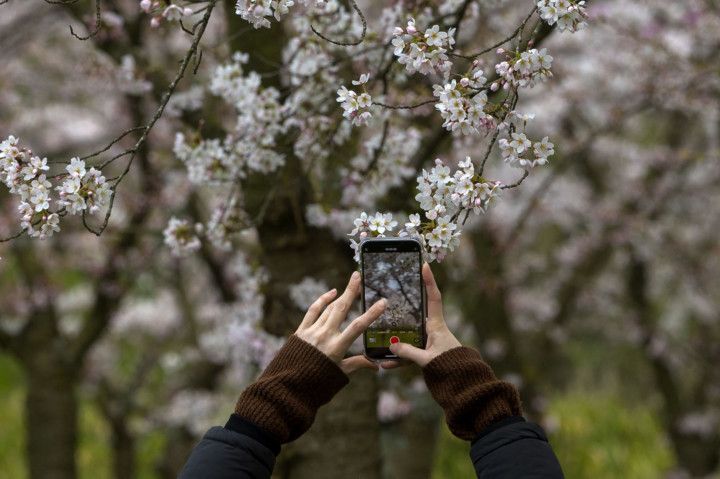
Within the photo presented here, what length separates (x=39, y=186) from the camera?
1.76 meters

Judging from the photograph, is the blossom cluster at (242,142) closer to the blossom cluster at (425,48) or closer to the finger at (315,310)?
the blossom cluster at (425,48)

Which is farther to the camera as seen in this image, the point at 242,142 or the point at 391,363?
the point at 242,142

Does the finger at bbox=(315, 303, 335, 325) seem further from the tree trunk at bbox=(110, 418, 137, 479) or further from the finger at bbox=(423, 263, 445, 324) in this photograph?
the tree trunk at bbox=(110, 418, 137, 479)

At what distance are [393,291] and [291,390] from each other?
0.32 meters

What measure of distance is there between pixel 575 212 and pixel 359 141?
14.9ft

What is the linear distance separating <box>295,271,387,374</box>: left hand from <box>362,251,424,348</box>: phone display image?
0.10 meters

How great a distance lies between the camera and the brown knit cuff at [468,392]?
144 cm

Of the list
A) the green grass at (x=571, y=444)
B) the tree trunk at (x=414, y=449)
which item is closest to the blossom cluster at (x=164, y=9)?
the tree trunk at (x=414, y=449)

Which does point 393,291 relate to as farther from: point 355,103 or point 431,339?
point 355,103

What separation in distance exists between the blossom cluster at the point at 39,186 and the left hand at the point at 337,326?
589 mm

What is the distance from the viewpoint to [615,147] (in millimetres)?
7387

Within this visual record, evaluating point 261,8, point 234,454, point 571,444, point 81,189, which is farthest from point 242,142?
point 571,444

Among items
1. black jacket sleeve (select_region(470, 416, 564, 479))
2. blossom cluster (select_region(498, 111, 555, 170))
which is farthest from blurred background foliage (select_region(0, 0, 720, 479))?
black jacket sleeve (select_region(470, 416, 564, 479))

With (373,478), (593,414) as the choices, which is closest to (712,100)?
(373,478)
